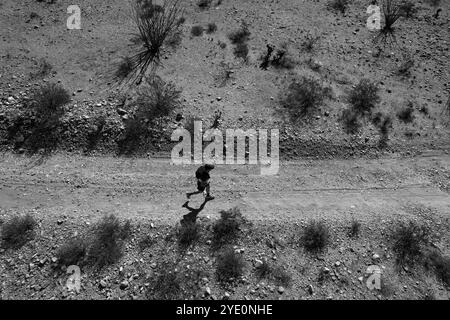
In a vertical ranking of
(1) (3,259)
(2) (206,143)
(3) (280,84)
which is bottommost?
(1) (3,259)

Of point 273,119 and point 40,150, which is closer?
point 40,150

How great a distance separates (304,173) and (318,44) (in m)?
7.45

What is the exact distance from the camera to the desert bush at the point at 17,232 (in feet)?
40.7

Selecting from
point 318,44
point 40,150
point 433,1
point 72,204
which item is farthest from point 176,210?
point 433,1

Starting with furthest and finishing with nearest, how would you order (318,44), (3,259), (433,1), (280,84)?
(433,1), (318,44), (280,84), (3,259)

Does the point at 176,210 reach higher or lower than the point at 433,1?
lower

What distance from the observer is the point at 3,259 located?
39.6 ft

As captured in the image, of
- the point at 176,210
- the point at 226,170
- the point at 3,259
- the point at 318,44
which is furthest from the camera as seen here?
the point at 318,44

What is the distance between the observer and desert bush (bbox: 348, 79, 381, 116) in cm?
1655

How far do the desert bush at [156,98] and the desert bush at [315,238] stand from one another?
768 centimetres

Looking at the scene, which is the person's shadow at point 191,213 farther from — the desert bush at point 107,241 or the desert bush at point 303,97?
the desert bush at point 303,97

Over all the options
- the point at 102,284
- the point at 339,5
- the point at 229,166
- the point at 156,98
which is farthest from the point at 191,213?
the point at 339,5

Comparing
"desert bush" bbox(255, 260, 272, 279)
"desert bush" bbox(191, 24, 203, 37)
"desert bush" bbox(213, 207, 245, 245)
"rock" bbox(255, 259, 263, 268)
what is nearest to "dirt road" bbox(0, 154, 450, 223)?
"desert bush" bbox(213, 207, 245, 245)

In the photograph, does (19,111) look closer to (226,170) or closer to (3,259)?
(3,259)
